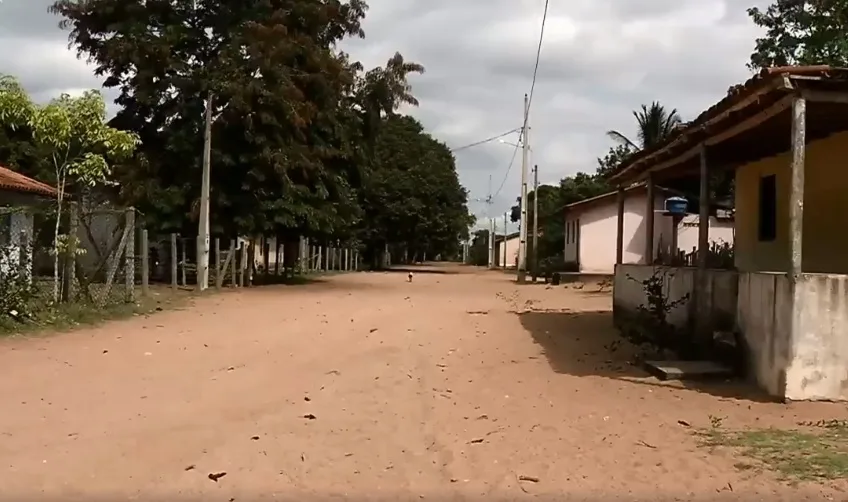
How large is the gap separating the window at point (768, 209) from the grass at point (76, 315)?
1134cm

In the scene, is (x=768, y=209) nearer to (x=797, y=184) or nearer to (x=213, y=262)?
(x=797, y=184)

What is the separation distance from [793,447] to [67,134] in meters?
13.4

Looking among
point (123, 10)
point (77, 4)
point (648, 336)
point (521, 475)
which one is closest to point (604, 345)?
point (648, 336)

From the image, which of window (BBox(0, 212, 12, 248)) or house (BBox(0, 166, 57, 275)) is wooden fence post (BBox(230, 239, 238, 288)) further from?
window (BBox(0, 212, 12, 248))

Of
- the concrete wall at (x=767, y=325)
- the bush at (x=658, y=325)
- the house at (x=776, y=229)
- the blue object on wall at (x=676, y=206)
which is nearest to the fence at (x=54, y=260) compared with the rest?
the bush at (x=658, y=325)

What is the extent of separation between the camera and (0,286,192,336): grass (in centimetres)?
1402

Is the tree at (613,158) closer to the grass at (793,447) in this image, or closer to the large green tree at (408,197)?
the large green tree at (408,197)

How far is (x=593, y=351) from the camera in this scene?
13.5 metres

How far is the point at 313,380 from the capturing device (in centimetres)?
1073

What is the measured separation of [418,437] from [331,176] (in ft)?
79.6

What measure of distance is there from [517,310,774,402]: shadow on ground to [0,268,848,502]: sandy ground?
0.08 meters

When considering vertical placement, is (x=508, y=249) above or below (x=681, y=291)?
above

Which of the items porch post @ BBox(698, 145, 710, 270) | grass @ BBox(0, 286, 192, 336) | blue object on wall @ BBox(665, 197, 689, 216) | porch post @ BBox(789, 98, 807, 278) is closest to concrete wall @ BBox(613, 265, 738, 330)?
porch post @ BBox(698, 145, 710, 270)

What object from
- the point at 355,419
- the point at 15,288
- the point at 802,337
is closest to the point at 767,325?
the point at 802,337
